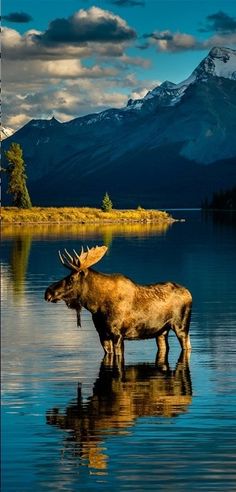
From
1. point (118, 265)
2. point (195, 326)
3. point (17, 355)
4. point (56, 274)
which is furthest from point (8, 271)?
point (17, 355)

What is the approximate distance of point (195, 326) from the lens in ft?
105

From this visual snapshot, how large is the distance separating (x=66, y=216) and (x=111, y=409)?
152 meters

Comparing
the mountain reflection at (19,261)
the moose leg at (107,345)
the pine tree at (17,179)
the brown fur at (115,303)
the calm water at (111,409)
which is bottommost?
the mountain reflection at (19,261)

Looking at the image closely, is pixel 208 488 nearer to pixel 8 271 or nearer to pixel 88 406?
pixel 88 406

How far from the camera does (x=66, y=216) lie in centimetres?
16988

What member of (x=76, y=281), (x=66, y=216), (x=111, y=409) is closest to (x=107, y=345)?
(x=76, y=281)

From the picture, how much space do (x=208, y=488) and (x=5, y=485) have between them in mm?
2804

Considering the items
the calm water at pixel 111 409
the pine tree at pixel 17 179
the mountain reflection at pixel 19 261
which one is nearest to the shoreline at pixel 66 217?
the pine tree at pixel 17 179

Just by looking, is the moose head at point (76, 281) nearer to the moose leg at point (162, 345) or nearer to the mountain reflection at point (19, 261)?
the moose leg at point (162, 345)

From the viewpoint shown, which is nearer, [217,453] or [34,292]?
[217,453]

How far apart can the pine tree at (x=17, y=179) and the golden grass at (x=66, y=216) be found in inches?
87.9

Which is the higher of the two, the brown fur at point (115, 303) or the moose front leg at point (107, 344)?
the brown fur at point (115, 303)

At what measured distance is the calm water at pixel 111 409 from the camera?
1456 cm

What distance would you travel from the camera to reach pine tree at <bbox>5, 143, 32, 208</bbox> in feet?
539
